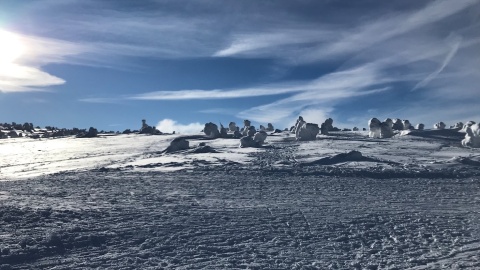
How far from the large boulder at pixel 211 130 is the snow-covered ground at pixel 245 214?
1349cm

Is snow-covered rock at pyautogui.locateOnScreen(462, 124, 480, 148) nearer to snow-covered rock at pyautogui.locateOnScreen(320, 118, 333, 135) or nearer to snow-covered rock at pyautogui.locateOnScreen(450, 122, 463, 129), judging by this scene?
snow-covered rock at pyautogui.locateOnScreen(320, 118, 333, 135)

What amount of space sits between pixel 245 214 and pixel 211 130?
22.8 meters

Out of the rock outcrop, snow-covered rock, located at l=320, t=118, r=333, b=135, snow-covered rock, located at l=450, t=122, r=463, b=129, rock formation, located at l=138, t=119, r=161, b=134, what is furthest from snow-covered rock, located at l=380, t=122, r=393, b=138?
rock formation, located at l=138, t=119, r=161, b=134

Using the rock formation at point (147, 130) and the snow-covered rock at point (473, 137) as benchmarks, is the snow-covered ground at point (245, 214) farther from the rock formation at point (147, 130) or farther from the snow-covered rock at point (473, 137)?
the rock formation at point (147, 130)

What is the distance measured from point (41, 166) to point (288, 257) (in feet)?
51.3

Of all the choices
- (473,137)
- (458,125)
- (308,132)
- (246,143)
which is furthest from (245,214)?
(458,125)

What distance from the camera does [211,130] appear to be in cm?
3353

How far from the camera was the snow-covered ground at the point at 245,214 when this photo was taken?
27.5ft

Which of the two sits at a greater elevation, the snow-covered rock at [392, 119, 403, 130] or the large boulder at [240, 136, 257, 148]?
Answer: the snow-covered rock at [392, 119, 403, 130]

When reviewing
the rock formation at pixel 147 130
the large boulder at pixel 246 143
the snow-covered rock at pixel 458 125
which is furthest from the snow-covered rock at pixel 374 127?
the rock formation at pixel 147 130

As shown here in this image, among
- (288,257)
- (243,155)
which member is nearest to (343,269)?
(288,257)

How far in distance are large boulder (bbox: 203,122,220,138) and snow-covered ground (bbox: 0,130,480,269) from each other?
1349 cm

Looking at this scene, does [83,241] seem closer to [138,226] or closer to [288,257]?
[138,226]

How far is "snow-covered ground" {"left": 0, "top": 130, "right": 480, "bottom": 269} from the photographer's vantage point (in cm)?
838
